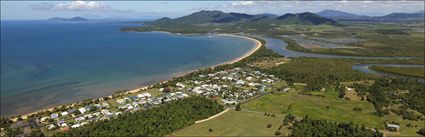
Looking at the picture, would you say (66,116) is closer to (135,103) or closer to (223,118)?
(135,103)

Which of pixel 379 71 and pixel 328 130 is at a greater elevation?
pixel 379 71

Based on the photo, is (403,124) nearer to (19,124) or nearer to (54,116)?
(54,116)

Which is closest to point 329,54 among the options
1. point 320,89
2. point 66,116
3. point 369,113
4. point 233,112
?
point 320,89

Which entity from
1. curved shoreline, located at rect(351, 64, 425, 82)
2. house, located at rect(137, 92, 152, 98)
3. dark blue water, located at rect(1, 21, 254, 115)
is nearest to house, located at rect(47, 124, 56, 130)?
dark blue water, located at rect(1, 21, 254, 115)

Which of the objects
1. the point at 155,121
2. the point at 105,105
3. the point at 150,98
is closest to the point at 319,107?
the point at 155,121

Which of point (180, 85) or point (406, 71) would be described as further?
point (406, 71)

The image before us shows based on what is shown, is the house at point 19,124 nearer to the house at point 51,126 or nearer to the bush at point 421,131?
the house at point 51,126
